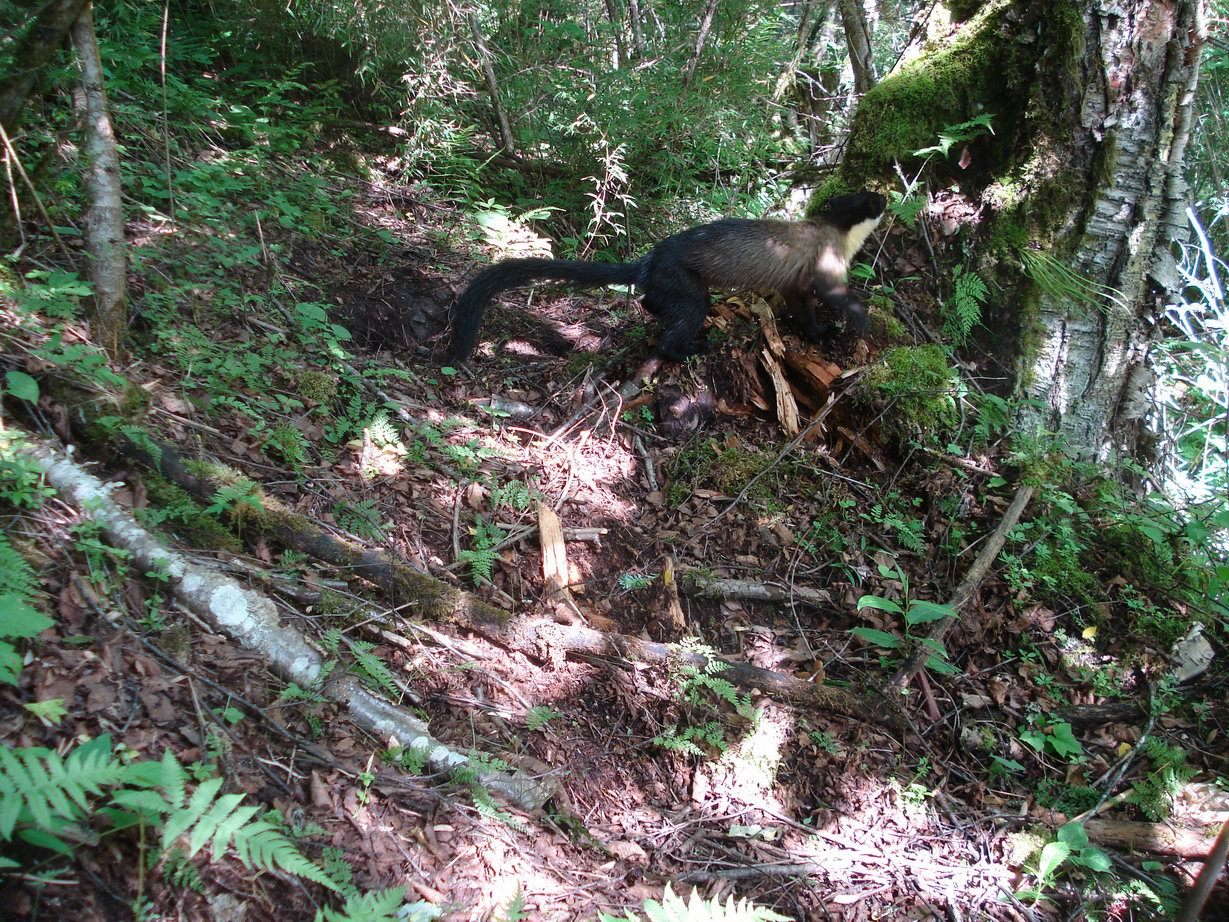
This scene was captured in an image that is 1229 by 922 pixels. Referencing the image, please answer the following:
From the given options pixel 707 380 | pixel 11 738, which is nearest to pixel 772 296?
pixel 707 380

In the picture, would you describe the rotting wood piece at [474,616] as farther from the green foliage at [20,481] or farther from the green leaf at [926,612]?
the green leaf at [926,612]

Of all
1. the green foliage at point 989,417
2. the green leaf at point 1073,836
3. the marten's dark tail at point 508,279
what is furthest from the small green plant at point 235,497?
the green foliage at point 989,417

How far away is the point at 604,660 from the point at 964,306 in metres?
3.47

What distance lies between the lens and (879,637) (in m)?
3.65

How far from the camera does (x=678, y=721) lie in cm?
324

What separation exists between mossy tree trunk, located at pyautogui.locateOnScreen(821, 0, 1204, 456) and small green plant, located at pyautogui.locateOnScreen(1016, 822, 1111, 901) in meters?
2.55

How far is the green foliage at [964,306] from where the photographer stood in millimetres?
4785

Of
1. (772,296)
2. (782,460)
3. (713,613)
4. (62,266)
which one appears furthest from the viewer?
(772,296)

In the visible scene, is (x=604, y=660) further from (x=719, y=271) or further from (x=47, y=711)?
(x=719, y=271)

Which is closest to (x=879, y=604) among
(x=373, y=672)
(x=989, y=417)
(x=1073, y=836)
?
(x=1073, y=836)

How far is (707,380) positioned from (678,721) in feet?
8.29

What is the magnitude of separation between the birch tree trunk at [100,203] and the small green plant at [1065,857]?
187 inches

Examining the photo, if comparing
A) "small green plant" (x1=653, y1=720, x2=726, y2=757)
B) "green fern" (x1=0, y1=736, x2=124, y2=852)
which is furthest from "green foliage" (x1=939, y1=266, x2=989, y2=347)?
"green fern" (x1=0, y1=736, x2=124, y2=852)

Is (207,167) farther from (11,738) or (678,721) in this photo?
(678,721)
